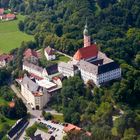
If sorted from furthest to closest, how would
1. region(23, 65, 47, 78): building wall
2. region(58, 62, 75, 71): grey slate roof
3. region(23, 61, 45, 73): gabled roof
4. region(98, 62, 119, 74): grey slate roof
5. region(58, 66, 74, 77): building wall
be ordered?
region(23, 61, 45, 73): gabled roof → region(23, 65, 47, 78): building wall → region(58, 66, 74, 77): building wall → region(58, 62, 75, 71): grey slate roof → region(98, 62, 119, 74): grey slate roof

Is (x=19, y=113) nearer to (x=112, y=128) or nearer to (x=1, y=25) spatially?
(x=112, y=128)

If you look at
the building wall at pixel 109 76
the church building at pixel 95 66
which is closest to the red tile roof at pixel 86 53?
the church building at pixel 95 66

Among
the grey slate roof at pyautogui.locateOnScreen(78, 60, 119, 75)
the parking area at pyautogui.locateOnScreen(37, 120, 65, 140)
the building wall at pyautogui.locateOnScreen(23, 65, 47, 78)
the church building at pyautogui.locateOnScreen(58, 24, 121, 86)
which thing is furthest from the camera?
the building wall at pyautogui.locateOnScreen(23, 65, 47, 78)

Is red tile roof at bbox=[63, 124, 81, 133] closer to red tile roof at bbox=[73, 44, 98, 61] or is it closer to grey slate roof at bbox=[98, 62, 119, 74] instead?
grey slate roof at bbox=[98, 62, 119, 74]

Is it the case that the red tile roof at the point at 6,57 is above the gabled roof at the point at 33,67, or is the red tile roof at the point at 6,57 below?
below

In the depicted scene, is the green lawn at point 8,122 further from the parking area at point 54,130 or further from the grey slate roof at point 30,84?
the grey slate roof at point 30,84

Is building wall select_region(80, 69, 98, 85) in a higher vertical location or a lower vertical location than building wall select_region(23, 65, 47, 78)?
higher

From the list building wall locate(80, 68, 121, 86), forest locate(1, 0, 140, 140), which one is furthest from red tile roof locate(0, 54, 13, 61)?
building wall locate(80, 68, 121, 86)
